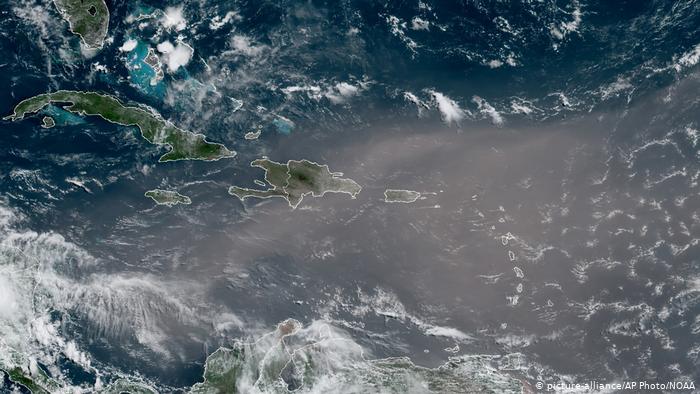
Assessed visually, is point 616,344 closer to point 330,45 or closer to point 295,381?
point 295,381

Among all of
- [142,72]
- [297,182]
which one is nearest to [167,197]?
[142,72]

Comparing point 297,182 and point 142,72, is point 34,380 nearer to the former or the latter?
point 142,72

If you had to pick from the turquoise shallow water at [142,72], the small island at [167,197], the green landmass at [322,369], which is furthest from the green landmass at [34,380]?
the turquoise shallow water at [142,72]

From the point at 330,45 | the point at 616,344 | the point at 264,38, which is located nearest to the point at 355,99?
the point at 330,45

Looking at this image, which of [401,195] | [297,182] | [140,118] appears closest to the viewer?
[140,118]

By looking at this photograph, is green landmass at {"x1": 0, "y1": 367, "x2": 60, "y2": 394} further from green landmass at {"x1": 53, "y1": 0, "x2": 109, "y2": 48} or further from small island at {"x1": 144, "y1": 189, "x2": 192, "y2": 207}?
green landmass at {"x1": 53, "y1": 0, "x2": 109, "y2": 48}

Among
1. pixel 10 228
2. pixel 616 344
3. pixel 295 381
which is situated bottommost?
pixel 295 381

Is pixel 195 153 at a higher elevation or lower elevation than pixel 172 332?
higher
